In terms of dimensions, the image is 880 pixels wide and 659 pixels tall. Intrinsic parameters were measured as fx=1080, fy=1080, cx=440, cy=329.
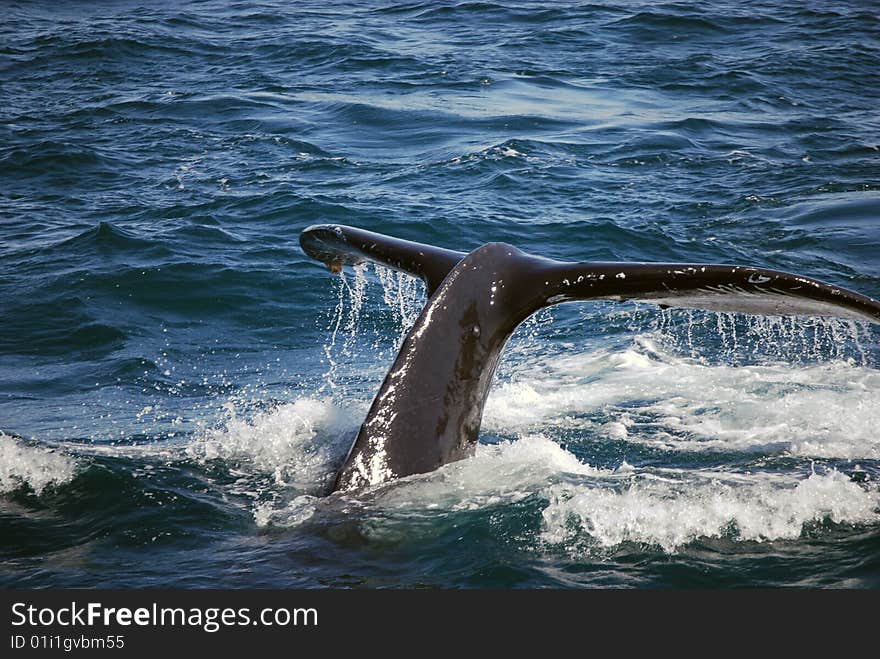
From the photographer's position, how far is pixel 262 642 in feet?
16.3

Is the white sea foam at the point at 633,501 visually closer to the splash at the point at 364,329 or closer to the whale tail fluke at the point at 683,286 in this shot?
the whale tail fluke at the point at 683,286

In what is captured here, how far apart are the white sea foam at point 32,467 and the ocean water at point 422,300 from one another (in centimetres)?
3

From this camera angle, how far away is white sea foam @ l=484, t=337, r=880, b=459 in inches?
330

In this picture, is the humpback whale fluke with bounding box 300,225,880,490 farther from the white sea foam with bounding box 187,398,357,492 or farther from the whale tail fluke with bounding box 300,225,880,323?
the white sea foam with bounding box 187,398,357,492

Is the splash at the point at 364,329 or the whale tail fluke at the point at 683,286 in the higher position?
the whale tail fluke at the point at 683,286

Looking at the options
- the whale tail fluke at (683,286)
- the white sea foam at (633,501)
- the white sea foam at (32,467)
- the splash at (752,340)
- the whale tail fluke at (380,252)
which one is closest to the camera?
the whale tail fluke at (683,286)

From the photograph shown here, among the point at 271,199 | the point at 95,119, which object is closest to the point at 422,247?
the point at 271,199

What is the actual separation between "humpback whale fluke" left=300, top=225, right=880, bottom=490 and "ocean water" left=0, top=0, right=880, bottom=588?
0.86 feet

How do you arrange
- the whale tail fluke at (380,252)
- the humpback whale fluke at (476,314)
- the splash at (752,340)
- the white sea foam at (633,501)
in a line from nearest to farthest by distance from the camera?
the humpback whale fluke at (476,314), the white sea foam at (633,501), the whale tail fluke at (380,252), the splash at (752,340)

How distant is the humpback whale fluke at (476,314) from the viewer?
6020 millimetres

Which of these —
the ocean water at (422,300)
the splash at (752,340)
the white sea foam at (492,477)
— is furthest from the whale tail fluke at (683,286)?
the splash at (752,340)

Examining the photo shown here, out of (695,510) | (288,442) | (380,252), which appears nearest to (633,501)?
(695,510)

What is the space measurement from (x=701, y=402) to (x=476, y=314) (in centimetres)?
359

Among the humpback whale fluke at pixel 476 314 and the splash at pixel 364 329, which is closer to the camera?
the humpback whale fluke at pixel 476 314
